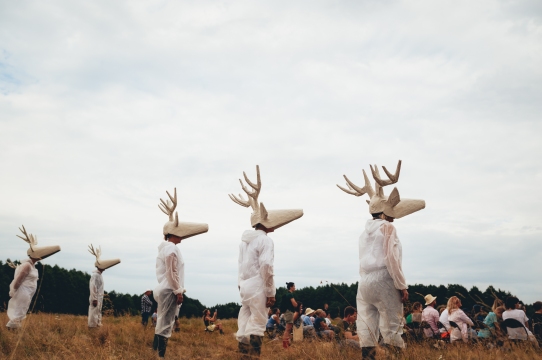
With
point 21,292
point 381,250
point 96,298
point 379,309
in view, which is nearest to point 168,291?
point 379,309

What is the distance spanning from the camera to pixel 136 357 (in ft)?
24.3

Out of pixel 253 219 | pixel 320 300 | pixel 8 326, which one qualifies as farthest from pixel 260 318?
pixel 320 300

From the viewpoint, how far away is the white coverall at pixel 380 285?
6289 millimetres

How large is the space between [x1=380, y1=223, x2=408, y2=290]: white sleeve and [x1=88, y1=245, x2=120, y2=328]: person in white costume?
10344 millimetres

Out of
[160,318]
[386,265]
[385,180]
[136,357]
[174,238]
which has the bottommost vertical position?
[136,357]

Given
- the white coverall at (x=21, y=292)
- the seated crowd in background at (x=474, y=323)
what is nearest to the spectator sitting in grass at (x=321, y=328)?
the seated crowd in background at (x=474, y=323)

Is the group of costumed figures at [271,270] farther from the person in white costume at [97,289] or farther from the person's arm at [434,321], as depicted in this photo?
the person in white costume at [97,289]

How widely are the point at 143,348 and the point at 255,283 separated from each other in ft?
10.7

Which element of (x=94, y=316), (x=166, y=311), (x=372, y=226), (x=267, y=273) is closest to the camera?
(x=372, y=226)

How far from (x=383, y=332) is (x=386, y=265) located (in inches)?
33.8

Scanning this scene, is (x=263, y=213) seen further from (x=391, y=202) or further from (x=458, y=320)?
(x=458, y=320)

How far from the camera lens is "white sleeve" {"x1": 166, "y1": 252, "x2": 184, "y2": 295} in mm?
8117

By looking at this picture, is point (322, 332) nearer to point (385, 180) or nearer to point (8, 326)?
point (385, 180)

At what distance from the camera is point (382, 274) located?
650 cm
